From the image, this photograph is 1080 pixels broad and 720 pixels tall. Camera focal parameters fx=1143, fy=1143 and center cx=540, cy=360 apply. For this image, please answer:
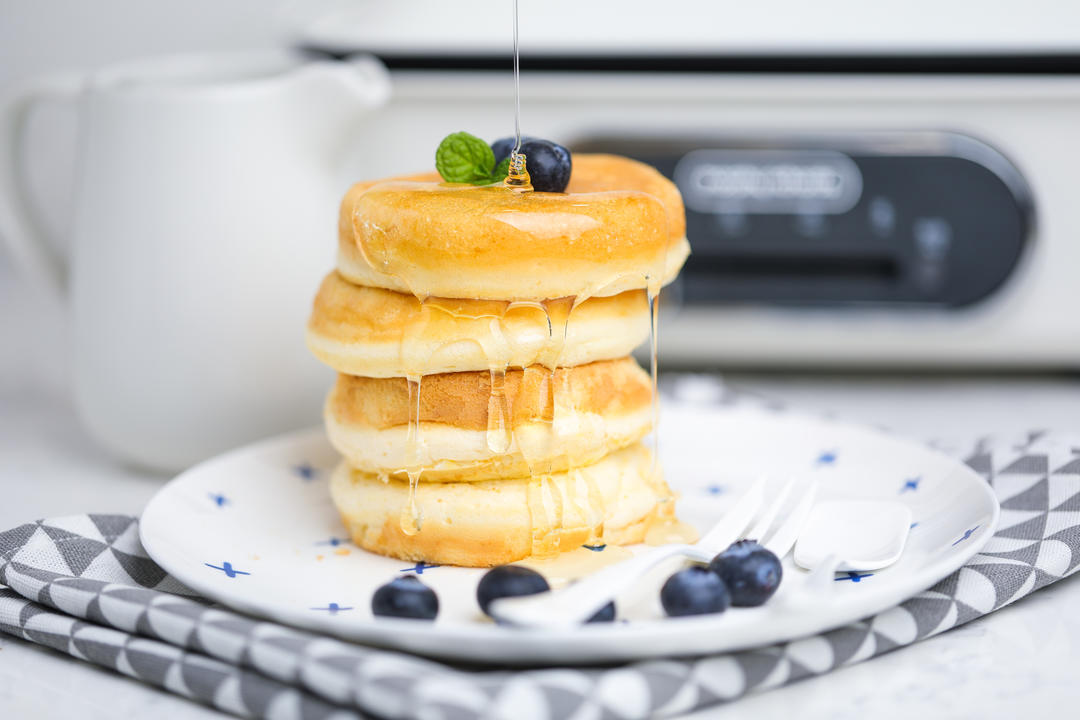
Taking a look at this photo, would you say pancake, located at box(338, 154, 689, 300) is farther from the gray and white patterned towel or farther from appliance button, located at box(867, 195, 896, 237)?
appliance button, located at box(867, 195, 896, 237)

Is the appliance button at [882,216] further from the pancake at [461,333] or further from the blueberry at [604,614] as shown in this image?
the blueberry at [604,614]

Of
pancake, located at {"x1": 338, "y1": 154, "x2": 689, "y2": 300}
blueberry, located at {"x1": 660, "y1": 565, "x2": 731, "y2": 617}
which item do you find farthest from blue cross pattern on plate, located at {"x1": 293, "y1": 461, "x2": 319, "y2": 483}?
blueberry, located at {"x1": 660, "y1": 565, "x2": 731, "y2": 617}

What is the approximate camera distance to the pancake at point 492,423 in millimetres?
901

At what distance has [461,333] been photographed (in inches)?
34.8

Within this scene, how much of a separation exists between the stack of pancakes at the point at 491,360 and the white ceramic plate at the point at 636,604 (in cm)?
6

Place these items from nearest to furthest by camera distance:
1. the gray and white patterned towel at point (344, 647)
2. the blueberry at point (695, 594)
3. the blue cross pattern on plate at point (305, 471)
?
the gray and white patterned towel at point (344, 647) < the blueberry at point (695, 594) < the blue cross pattern on plate at point (305, 471)

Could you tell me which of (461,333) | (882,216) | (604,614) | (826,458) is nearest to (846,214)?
(882,216)

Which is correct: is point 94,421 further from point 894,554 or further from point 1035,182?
point 1035,182

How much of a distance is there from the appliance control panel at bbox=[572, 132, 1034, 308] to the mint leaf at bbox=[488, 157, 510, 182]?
47 centimetres

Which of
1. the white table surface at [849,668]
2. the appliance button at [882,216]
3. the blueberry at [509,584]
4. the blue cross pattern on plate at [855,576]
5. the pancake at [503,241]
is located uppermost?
the pancake at [503,241]

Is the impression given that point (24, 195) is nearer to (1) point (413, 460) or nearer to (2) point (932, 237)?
(1) point (413, 460)

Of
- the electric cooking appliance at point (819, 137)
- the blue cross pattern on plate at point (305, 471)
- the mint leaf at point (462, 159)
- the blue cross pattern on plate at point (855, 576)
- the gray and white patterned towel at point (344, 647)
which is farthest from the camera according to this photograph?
the electric cooking appliance at point (819, 137)

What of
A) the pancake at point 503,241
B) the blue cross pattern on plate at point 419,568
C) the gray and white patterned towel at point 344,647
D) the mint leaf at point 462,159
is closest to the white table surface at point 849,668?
the gray and white patterned towel at point 344,647

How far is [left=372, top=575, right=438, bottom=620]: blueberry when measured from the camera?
770 millimetres
